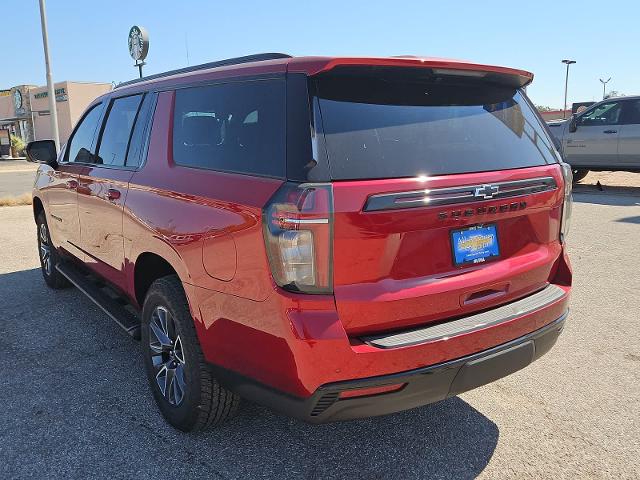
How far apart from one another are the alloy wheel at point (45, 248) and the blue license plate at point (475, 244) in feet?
14.6

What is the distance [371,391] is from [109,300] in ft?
7.69

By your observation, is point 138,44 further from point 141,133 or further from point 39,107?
point 39,107

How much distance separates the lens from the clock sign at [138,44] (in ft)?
58.4

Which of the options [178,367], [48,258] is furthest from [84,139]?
[178,367]

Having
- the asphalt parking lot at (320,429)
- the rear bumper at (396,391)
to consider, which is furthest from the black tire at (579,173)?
the rear bumper at (396,391)

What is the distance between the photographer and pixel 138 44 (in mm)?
17906

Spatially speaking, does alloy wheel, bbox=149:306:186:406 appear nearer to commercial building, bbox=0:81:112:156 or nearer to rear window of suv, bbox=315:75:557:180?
rear window of suv, bbox=315:75:557:180

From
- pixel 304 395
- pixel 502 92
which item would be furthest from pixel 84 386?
pixel 502 92

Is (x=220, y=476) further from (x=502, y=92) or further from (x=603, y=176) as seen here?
(x=603, y=176)

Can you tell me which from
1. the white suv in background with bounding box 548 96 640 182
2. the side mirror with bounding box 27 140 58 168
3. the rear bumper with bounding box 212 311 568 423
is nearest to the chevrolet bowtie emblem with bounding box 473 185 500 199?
the rear bumper with bounding box 212 311 568 423

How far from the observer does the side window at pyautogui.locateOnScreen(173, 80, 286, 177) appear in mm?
2246

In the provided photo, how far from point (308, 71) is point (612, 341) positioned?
10.7 ft

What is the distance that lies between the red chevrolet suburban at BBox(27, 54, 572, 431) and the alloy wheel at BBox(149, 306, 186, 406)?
13mm

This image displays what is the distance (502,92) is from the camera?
2.75m
